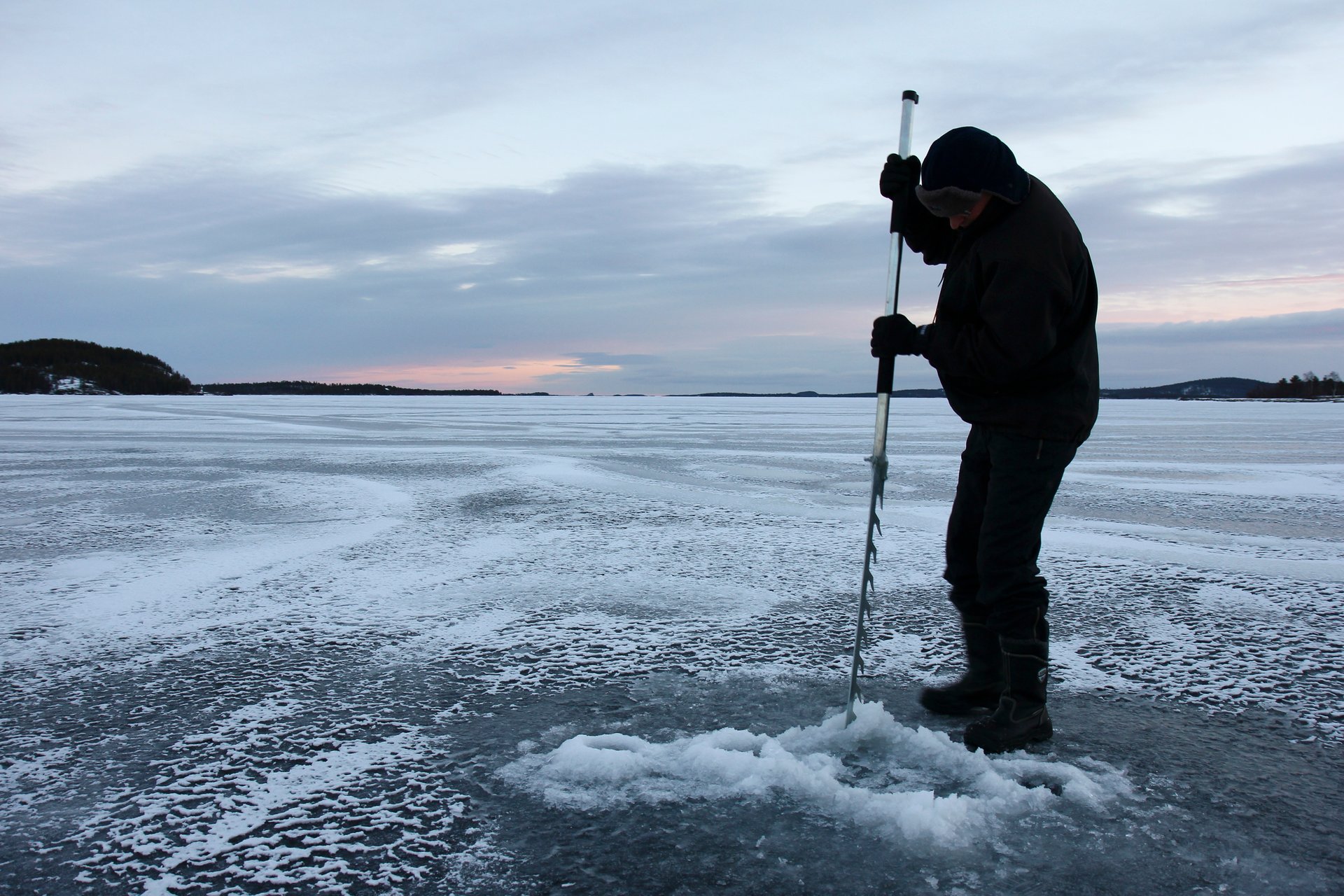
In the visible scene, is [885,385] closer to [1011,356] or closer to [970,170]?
[1011,356]

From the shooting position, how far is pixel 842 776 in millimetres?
2141

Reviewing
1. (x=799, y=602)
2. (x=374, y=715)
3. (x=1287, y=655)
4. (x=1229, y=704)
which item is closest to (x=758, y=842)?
(x=374, y=715)

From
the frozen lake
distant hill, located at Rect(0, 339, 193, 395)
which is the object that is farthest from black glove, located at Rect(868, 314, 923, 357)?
distant hill, located at Rect(0, 339, 193, 395)

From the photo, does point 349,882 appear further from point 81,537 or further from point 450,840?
point 81,537

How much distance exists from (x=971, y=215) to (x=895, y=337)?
1.26ft

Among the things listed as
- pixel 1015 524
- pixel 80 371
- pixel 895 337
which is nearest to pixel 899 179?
pixel 895 337

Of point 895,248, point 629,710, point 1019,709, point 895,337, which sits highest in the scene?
point 895,248

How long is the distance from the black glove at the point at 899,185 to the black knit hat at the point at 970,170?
10.3 inches

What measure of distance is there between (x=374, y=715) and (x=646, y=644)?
3.36 feet

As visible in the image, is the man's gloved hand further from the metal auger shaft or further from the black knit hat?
the black knit hat

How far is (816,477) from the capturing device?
8.61 m

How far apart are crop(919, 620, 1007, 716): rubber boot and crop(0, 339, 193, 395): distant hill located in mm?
113640

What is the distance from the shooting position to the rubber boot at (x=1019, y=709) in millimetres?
2293

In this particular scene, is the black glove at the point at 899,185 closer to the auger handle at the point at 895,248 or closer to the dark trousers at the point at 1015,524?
the auger handle at the point at 895,248
